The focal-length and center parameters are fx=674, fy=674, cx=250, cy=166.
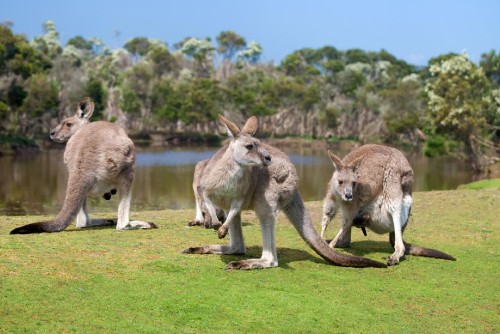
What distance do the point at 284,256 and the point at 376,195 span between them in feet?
4.64

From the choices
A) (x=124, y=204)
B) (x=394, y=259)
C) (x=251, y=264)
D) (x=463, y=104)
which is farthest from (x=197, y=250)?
(x=463, y=104)

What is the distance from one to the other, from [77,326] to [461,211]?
366 inches

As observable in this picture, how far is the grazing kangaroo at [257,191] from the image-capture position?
709 centimetres

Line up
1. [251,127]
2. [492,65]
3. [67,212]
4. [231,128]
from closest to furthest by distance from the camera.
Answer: [231,128] → [251,127] → [67,212] → [492,65]

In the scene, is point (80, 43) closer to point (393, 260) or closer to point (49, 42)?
point (49, 42)

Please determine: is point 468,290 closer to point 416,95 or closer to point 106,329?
point 106,329

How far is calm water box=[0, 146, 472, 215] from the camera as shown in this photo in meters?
19.8

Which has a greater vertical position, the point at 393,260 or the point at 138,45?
the point at 138,45

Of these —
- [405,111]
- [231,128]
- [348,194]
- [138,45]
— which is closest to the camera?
[231,128]

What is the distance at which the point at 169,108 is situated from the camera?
252 ft

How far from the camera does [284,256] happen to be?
812 centimetres

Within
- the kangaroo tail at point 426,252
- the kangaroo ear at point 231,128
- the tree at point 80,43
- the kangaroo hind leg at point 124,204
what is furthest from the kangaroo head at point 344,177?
the tree at point 80,43

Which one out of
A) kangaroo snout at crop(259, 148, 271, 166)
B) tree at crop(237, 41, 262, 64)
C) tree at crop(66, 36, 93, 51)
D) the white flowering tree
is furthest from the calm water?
tree at crop(66, 36, 93, 51)

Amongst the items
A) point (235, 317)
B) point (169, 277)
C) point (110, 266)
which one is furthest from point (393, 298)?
point (110, 266)
